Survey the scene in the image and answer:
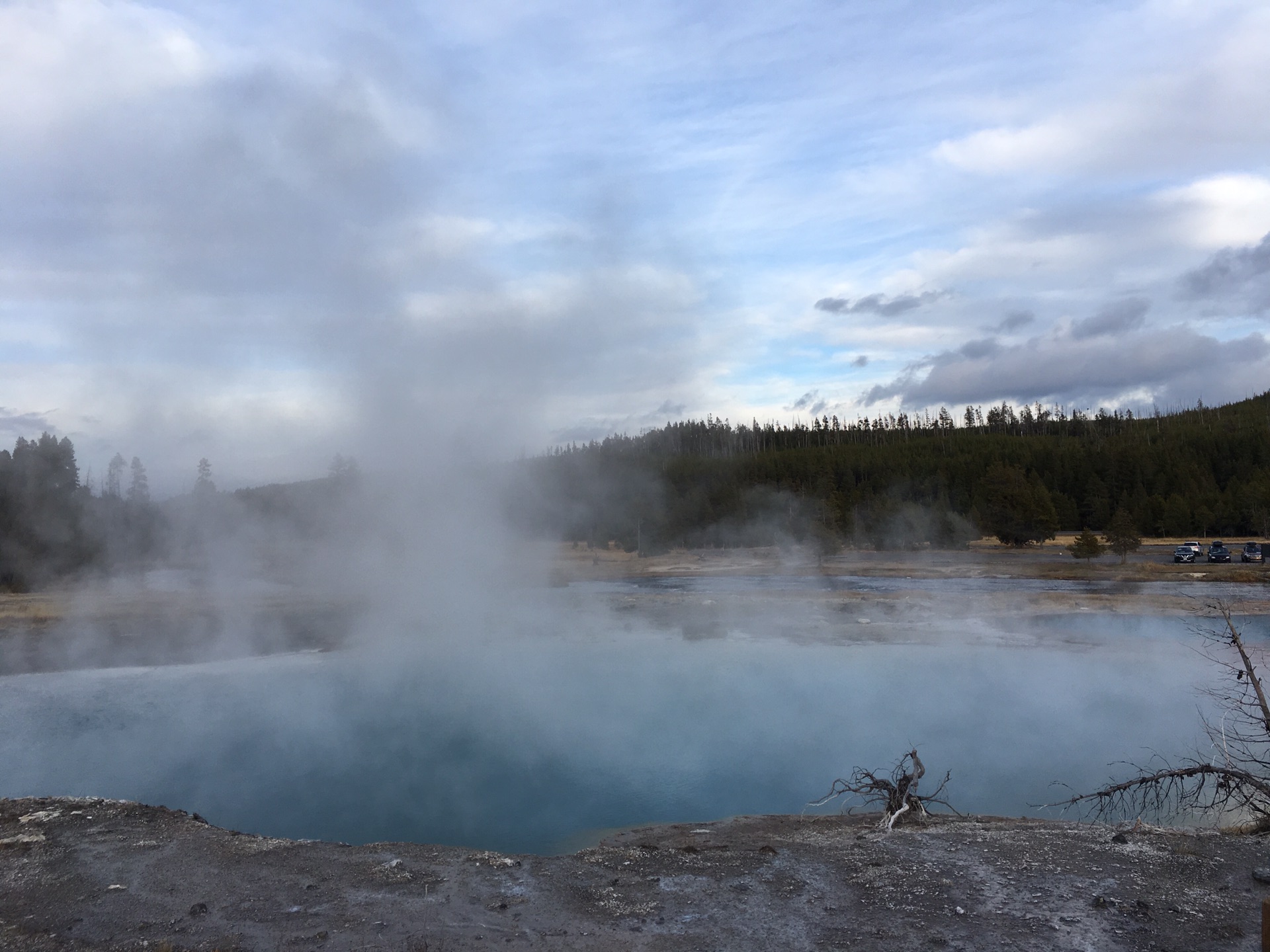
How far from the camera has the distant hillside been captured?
4019 centimetres

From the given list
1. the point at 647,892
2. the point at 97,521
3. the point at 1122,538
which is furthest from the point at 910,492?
the point at 647,892

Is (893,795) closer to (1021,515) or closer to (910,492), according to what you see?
(1021,515)

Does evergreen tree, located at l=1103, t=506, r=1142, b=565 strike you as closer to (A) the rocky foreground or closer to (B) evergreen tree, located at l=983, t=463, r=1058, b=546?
(B) evergreen tree, located at l=983, t=463, r=1058, b=546

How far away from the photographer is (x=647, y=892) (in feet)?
18.0

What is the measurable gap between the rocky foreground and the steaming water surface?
1.57m

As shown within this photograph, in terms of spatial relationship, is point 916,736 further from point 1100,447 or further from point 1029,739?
point 1100,447

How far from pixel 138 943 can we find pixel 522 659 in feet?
35.6

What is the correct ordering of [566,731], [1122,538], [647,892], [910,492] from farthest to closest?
[910,492], [1122,538], [566,731], [647,892]

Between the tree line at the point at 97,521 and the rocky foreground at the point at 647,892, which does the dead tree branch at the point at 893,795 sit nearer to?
the rocky foreground at the point at 647,892

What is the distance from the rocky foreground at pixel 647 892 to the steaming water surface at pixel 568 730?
1.57 m

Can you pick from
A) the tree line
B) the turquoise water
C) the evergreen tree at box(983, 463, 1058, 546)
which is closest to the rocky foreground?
the turquoise water

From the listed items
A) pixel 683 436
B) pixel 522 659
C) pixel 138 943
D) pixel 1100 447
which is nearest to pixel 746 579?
pixel 522 659

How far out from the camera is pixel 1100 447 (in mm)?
68750

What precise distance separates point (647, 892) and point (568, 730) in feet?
17.7
